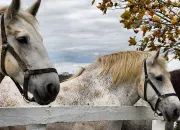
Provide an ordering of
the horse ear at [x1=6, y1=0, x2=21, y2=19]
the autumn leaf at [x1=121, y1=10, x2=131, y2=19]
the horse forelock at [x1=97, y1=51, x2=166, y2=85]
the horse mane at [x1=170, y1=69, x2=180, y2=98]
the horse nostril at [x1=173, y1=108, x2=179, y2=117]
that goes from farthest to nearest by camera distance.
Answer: the horse mane at [x1=170, y1=69, x2=180, y2=98] → the autumn leaf at [x1=121, y1=10, x2=131, y2=19] → the horse forelock at [x1=97, y1=51, x2=166, y2=85] → the horse nostril at [x1=173, y1=108, x2=179, y2=117] → the horse ear at [x1=6, y1=0, x2=21, y2=19]

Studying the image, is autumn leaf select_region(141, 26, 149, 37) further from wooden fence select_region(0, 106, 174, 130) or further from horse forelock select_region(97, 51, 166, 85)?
wooden fence select_region(0, 106, 174, 130)

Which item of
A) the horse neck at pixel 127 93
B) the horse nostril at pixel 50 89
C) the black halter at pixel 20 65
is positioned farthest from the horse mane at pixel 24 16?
the horse neck at pixel 127 93

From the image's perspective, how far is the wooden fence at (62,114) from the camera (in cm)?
365

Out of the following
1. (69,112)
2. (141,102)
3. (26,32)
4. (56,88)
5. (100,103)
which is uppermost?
(26,32)

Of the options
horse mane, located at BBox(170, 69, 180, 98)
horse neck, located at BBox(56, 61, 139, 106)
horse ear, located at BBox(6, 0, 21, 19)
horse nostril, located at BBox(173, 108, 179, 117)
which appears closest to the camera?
horse ear, located at BBox(6, 0, 21, 19)

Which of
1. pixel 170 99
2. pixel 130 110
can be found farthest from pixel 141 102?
pixel 130 110

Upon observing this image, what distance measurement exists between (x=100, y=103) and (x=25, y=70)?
214 cm

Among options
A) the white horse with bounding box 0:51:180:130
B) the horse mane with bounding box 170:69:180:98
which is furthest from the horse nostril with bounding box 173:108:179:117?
the horse mane with bounding box 170:69:180:98

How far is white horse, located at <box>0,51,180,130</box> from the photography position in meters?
5.35

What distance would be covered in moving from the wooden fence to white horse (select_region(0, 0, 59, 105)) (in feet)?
0.71

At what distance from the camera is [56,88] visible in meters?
3.46

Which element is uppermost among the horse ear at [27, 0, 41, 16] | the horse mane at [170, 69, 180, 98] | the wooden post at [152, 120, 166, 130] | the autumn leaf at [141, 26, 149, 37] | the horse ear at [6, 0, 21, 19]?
the horse ear at [6, 0, 21, 19]

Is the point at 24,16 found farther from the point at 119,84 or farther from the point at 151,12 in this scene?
the point at 151,12

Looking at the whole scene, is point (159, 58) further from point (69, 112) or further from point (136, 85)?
point (69, 112)
